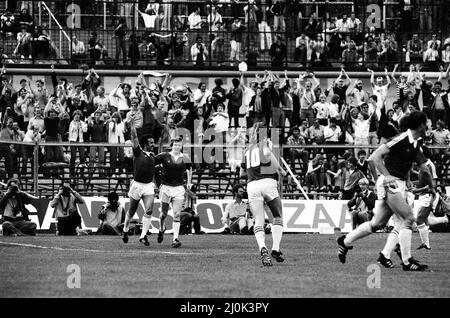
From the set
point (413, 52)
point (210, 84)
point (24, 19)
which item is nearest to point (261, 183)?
point (210, 84)

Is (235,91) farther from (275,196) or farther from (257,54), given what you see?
(275,196)

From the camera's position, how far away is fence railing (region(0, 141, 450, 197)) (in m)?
30.9

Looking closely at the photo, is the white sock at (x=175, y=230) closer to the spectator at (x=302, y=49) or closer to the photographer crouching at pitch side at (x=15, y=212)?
the photographer crouching at pitch side at (x=15, y=212)

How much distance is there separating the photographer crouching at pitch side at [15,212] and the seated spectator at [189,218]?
4075 millimetres

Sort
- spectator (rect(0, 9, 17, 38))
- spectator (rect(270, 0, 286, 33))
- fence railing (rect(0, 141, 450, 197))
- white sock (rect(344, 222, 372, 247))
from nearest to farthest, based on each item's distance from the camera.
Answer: white sock (rect(344, 222, 372, 247)) → fence railing (rect(0, 141, 450, 197)) → spectator (rect(0, 9, 17, 38)) → spectator (rect(270, 0, 286, 33))

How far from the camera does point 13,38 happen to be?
127ft

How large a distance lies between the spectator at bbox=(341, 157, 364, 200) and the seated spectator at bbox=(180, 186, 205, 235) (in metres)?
4.23

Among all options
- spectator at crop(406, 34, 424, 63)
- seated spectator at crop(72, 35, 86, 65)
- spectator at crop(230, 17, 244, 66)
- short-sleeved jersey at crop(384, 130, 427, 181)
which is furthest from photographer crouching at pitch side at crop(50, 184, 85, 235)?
spectator at crop(406, 34, 424, 63)

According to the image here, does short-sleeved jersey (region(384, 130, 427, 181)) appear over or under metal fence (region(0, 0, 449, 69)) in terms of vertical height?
under

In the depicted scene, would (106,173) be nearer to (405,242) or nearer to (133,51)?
(133,51)

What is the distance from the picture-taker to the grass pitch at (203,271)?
1395 centimetres

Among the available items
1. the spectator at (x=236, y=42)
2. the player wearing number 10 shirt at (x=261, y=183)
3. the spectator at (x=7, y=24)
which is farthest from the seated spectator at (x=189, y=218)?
the spectator at (x=7, y=24)

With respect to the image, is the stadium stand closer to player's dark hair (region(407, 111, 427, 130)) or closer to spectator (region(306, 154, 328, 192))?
spectator (region(306, 154, 328, 192))
